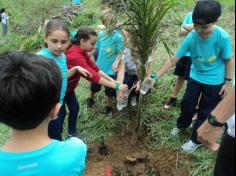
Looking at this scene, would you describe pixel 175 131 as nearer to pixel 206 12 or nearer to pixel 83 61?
pixel 83 61

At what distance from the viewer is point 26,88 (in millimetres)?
1331

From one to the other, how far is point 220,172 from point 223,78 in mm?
1596

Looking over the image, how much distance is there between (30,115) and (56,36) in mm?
1594

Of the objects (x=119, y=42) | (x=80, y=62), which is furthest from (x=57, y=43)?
(x=119, y=42)

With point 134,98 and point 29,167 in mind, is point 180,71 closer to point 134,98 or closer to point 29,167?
point 134,98

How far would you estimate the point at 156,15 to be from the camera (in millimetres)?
3014

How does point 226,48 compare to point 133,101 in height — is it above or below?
above

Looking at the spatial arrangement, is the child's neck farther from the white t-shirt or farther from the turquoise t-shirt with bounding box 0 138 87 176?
the white t-shirt

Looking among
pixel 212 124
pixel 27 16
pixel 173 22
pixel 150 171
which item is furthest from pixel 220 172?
pixel 27 16

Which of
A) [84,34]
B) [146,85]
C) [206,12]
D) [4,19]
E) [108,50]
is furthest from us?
[4,19]

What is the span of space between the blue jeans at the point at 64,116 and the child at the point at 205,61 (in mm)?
929

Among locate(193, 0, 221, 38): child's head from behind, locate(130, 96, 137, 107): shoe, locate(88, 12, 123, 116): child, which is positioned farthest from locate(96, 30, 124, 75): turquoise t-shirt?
locate(193, 0, 221, 38): child's head from behind

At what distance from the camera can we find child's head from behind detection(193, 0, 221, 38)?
286 cm

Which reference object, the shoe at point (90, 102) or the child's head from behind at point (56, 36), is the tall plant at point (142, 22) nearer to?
the child's head from behind at point (56, 36)
